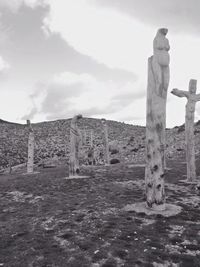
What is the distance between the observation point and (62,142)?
Result: 69562 millimetres

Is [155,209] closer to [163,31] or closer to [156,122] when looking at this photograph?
[156,122]

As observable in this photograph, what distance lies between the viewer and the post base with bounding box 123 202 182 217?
38.7 ft

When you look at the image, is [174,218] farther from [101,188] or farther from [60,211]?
[101,188]

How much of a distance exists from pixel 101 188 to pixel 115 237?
7986 millimetres

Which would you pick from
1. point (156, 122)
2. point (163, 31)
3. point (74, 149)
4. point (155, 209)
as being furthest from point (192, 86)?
point (155, 209)

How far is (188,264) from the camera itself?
7.50m

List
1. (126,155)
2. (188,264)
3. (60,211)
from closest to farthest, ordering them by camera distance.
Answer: (188,264) → (60,211) → (126,155)

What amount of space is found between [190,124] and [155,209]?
8230 mm

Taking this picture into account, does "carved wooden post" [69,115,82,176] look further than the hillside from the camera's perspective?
No

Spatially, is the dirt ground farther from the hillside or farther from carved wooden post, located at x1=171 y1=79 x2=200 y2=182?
the hillside

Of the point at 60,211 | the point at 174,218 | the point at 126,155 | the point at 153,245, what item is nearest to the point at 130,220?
the point at 174,218

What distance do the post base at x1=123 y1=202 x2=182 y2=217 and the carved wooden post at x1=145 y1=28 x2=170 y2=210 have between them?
15 cm

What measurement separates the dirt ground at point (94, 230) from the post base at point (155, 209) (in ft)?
1.00

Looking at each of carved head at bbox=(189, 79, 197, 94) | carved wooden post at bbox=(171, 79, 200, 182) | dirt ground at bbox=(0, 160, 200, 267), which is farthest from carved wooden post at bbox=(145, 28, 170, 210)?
carved head at bbox=(189, 79, 197, 94)
